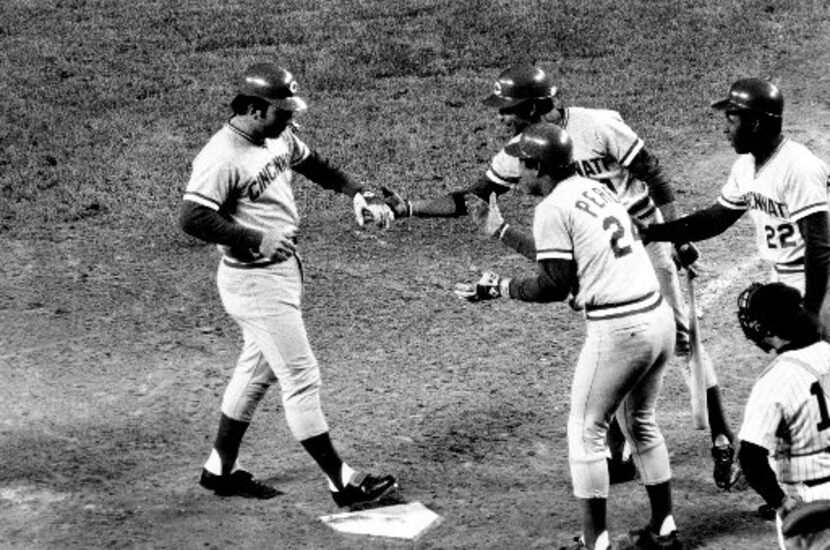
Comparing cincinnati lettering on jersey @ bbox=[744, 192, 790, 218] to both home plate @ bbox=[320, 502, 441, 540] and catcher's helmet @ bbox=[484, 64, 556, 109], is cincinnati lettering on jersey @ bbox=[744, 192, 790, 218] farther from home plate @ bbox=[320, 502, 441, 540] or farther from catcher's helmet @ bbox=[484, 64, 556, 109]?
home plate @ bbox=[320, 502, 441, 540]

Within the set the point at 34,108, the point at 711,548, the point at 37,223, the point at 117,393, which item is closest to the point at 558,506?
the point at 711,548

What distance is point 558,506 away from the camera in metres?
6.86

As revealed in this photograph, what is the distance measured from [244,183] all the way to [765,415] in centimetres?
288

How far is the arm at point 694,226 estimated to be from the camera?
686cm

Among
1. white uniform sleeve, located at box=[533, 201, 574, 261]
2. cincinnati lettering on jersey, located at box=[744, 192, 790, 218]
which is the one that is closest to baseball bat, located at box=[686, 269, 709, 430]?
cincinnati lettering on jersey, located at box=[744, 192, 790, 218]

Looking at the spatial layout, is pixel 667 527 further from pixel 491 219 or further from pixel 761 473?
pixel 491 219

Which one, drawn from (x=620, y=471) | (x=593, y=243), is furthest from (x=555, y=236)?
(x=620, y=471)

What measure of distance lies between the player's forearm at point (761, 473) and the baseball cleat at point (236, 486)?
112 inches

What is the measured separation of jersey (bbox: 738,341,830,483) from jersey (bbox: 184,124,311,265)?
8.94 ft

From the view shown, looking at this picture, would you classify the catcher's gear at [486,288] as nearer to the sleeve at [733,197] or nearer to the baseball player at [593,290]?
the baseball player at [593,290]

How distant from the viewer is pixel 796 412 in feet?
16.5

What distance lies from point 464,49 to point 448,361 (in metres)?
7.36

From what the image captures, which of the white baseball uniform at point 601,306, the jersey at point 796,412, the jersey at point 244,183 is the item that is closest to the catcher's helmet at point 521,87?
the white baseball uniform at point 601,306

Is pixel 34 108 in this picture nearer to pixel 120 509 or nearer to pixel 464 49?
pixel 464 49
